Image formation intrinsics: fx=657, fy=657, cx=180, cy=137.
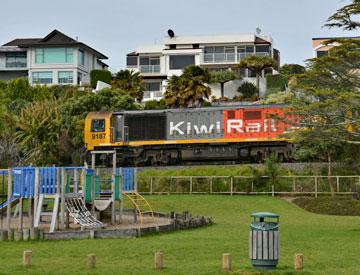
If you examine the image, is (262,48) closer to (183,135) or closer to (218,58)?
(218,58)

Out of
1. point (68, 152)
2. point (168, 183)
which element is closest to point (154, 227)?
point (168, 183)

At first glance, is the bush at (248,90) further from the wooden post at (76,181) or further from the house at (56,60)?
the wooden post at (76,181)

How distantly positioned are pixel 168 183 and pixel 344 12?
784 inches

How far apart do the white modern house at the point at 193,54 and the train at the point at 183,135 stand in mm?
30311

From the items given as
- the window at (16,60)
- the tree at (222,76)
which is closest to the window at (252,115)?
the tree at (222,76)

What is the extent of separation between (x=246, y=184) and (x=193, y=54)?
4207 centimetres

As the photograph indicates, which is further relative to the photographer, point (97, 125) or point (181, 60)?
point (181, 60)

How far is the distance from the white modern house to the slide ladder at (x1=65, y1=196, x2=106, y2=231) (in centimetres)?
5587

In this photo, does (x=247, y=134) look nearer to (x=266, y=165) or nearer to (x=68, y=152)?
(x=266, y=165)

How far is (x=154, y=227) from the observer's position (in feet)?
70.2

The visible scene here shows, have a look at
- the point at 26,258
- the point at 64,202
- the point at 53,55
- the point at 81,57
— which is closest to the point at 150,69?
the point at 81,57

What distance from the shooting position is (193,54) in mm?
78875

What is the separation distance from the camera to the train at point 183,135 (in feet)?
151

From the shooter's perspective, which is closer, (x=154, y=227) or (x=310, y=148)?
(x=154, y=227)
